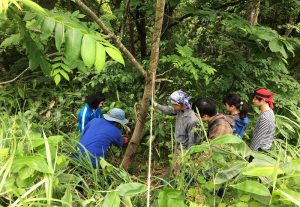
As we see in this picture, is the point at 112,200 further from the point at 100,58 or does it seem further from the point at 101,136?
the point at 101,136

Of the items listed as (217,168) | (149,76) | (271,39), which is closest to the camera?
(217,168)

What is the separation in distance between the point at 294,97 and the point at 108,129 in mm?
2758

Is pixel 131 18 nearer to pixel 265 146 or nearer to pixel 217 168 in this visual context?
pixel 265 146

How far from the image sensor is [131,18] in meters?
4.93

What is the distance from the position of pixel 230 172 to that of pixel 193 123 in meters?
1.80

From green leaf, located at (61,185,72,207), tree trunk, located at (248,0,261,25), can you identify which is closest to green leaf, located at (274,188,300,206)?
green leaf, located at (61,185,72,207)

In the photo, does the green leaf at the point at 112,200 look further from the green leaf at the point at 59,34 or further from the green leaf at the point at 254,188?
the green leaf at the point at 59,34

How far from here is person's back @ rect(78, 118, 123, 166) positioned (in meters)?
3.57

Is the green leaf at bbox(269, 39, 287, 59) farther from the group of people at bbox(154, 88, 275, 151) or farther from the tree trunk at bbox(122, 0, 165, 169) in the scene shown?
the tree trunk at bbox(122, 0, 165, 169)

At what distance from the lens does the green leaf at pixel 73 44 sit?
193 cm

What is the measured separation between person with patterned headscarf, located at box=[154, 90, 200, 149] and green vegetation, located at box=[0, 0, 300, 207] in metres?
0.29

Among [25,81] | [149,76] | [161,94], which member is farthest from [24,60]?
[149,76]

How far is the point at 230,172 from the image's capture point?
1.89 meters

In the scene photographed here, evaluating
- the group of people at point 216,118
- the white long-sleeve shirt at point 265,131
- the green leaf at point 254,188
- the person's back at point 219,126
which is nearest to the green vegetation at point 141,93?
the green leaf at point 254,188
